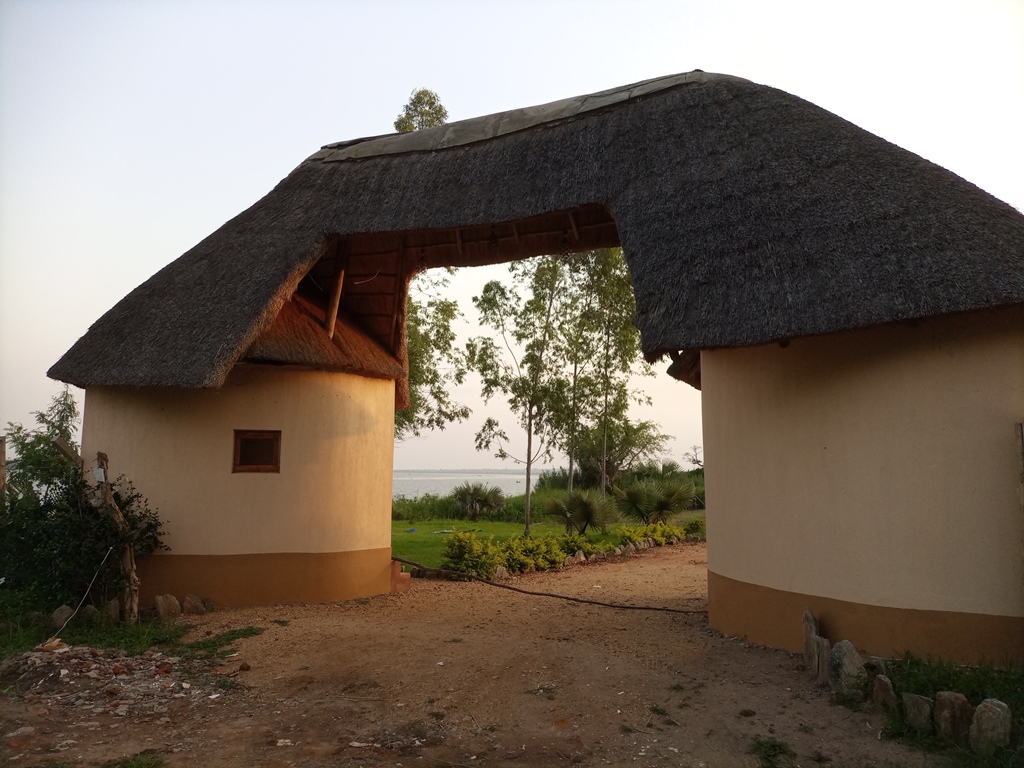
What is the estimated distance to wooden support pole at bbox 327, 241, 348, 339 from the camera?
Result: 10.1 metres

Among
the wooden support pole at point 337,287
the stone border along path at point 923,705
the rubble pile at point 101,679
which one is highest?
the wooden support pole at point 337,287

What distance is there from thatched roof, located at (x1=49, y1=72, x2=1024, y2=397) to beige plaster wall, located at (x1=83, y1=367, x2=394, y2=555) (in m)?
0.75

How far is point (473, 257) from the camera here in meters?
10.9

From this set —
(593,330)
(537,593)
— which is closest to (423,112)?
(593,330)

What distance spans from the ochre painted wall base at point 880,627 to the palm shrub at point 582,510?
8.19 metres

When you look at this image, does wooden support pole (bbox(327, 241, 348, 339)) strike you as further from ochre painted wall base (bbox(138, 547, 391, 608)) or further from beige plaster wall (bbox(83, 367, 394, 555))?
ochre painted wall base (bbox(138, 547, 391, 608))

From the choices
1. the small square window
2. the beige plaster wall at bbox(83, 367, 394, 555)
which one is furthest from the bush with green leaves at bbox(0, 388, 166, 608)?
the small square window

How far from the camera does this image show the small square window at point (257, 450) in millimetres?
9312

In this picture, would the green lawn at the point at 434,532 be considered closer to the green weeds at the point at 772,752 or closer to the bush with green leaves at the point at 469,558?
the bush with green leaves at the point at 469,558

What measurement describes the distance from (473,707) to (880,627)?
125 inches

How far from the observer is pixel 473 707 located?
18.2 ft

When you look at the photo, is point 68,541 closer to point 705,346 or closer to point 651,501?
point 705,346

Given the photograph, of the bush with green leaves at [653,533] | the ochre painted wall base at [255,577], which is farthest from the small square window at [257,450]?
the bush with green leaves at [653,533]

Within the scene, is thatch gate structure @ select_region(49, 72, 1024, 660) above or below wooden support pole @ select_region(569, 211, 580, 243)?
below
